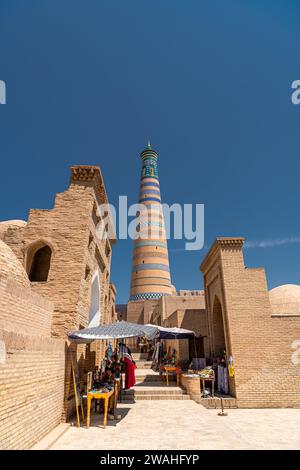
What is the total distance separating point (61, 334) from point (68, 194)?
160 inches

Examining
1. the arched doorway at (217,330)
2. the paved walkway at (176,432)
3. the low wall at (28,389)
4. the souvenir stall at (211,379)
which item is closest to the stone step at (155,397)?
the souvenir stall at (211,379)

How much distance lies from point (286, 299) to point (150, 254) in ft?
51.6

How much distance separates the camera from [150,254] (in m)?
28.1

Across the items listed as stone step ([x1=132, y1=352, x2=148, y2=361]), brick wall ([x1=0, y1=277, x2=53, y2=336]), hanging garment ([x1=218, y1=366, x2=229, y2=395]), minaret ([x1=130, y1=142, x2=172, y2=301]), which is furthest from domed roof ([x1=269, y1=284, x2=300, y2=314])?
minaret ([x1=130, y1=142, x2=172, y2=301])

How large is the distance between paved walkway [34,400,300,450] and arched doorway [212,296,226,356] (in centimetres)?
432

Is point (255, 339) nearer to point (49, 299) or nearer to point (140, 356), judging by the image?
point (49, 299)

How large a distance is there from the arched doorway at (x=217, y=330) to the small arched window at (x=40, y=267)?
7295mm

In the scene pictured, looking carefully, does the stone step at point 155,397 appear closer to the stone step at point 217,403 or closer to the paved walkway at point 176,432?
the stone step at point 217,403

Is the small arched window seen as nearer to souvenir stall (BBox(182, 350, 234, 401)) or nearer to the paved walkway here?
the paved walkway

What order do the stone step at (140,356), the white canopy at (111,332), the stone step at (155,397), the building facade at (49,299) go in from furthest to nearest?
1. the stone step at (140,356)
2. the stone step at (155,397)
3. the white canopy at (111,332)
4. the building facade at (49,299)

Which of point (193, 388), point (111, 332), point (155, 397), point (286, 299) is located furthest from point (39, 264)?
point (286, 299)

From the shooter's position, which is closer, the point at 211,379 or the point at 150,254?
the point at 211,379

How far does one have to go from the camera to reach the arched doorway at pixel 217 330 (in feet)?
40.1

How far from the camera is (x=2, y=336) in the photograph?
11.9 ft
